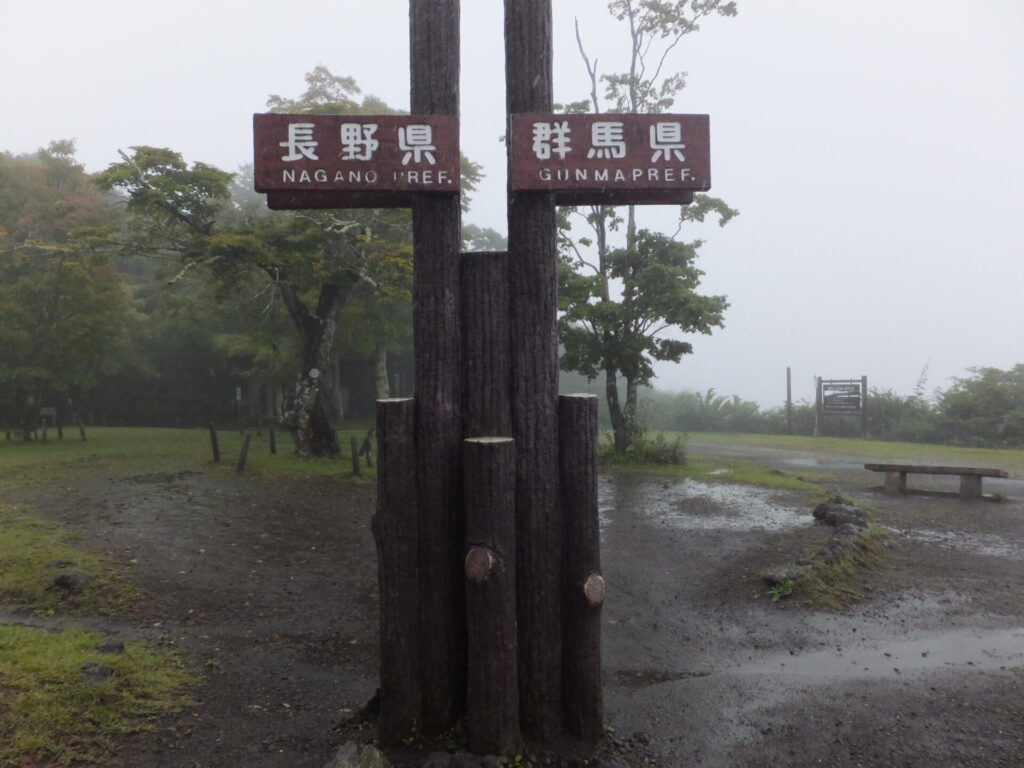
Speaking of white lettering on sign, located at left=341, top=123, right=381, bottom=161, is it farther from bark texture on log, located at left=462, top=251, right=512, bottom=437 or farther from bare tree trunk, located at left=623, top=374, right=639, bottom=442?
bare tree trunk, located at left=623, top=374, right=639, bottom=442

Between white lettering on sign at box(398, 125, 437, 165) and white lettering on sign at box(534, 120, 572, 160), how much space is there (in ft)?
1.85

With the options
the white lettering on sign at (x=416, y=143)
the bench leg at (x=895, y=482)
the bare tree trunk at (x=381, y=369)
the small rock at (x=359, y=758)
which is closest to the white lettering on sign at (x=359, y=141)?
the white lettering on sign at (x=416, y=143)

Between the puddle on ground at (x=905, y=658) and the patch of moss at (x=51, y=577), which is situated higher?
the patch of moss at (x=51, y=577)

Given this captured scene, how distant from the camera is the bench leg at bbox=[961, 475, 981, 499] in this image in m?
11.9

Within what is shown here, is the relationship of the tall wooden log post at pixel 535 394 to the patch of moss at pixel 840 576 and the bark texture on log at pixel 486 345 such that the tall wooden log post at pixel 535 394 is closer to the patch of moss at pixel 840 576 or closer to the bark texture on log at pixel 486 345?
the bark texture on log at pixel 486 345

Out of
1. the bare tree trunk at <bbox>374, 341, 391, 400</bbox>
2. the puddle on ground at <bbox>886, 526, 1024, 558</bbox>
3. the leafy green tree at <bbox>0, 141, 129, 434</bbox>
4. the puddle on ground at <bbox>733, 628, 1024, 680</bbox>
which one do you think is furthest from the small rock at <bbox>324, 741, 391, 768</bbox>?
the bare tree trunk at <bbox>374, 341, 391, 400</bbox>

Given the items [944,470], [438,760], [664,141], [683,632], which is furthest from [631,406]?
[438,760]

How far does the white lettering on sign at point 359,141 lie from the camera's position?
404 cm

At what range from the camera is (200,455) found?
16812mm

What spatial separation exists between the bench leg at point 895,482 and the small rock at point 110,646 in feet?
37.7

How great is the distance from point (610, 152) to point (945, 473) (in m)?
10.1

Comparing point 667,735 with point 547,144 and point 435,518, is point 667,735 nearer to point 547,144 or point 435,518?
point 435,518

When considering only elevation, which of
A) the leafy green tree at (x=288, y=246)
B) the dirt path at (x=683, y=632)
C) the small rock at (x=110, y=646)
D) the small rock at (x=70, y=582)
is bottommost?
the dirt path at (x=683, y=632)

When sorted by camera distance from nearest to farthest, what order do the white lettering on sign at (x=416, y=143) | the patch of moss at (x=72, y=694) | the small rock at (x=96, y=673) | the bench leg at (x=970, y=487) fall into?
the patch of moss at (x=72, y=694), the white lettering on sign at (x=416, y=143), the small rock at (x=96, y=673), the bench leg at (x=970, y=487)
